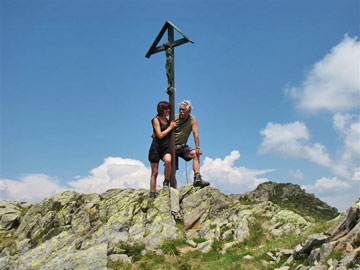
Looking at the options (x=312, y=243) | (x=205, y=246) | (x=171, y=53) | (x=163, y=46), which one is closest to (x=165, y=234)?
(x=205, y=246)

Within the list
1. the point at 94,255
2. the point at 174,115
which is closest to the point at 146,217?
the point at 94,255

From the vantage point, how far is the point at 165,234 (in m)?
12.5

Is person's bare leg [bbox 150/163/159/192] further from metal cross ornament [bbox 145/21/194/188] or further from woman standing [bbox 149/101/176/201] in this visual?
metal cross ornament [bbox 145/21/194/188]

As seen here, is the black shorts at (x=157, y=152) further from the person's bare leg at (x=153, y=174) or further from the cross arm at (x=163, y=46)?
the cross arm at (x=163, y=46)

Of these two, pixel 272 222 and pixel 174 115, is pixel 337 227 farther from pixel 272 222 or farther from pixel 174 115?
pixel 174 115

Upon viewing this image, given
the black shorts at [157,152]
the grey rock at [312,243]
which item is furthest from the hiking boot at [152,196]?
the grey rock at [312,243]

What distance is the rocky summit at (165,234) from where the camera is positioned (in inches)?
393

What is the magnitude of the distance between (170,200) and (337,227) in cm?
714

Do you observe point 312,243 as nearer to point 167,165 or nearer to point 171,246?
point 171,246

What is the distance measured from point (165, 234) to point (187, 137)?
4709 millimetres

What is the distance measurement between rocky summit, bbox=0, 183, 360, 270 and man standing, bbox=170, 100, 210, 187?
907 millimetres

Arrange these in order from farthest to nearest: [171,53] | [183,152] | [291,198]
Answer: [291,198], [171,53], [183,152]

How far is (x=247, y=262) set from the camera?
10.5 m

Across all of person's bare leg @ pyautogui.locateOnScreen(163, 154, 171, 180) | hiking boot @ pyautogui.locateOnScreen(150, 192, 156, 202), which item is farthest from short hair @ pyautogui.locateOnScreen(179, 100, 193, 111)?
hiking boot @ pyautogui.locateOnScreen(150, 192, 156, 202)
